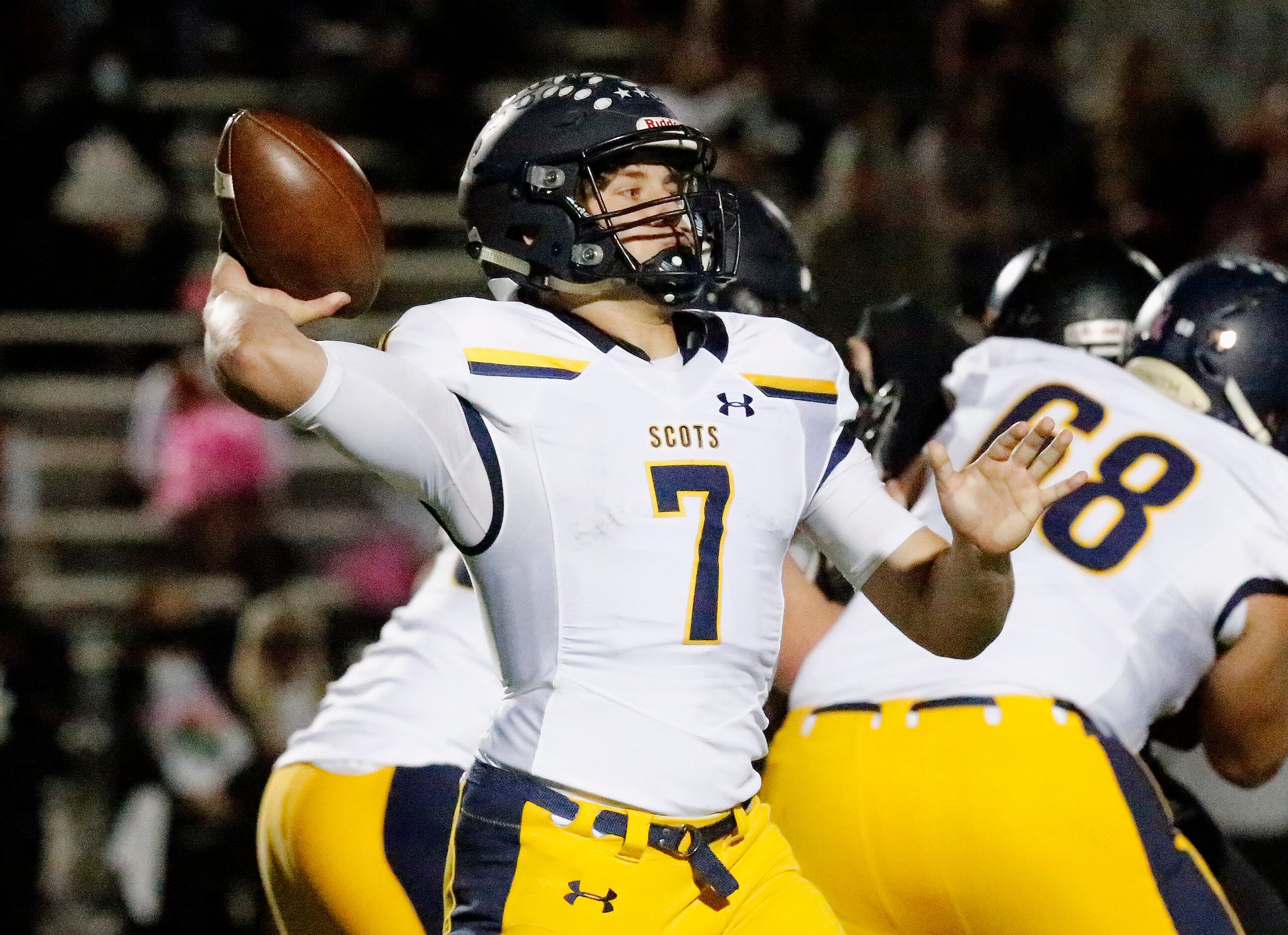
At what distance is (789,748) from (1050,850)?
1.70 feet

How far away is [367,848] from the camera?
291 cm

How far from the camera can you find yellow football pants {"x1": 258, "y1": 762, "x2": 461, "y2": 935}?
288 cm

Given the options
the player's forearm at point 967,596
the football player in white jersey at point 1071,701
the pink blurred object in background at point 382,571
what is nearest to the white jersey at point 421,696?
the football player in white jersey at point 1071,701

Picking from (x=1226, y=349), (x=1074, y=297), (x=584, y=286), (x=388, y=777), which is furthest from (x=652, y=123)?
(x=1074, y=297)

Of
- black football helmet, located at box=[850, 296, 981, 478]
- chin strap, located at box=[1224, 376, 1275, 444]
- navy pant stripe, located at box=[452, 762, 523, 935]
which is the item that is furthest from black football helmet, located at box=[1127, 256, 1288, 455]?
navy pant stripe, located at box=[452, 762, 523, 935]

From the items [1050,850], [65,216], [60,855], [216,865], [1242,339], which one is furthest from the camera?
[65,216]

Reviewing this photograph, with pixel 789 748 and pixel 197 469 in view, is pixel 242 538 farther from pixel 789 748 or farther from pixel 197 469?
pixel 789 748

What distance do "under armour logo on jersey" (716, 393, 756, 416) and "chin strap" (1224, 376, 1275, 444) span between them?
1.42 metres

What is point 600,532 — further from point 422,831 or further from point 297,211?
point 422,831

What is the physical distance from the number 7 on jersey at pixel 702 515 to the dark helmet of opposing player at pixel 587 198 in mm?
285

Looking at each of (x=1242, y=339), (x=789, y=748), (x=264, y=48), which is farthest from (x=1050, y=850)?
(x=264, y=48)

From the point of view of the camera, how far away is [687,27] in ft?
26.3

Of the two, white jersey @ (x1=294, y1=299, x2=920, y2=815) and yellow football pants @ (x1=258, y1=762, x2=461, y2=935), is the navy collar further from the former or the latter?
yellow football pants @ (x1=258, y1=762, x2=461, y2=935)

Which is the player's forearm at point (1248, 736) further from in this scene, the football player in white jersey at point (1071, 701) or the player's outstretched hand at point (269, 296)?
the player's outstretched hand at point (269, 296)
